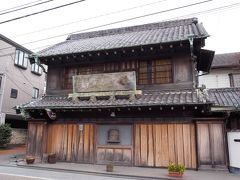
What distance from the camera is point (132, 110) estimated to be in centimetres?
1266

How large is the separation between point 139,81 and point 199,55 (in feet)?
13.7

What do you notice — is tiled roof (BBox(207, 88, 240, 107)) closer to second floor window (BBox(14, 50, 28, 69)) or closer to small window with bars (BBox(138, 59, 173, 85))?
small window with bars (BBox(138, 59, 173, 85))

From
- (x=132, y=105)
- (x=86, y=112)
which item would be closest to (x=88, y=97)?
(x=86, y=112)

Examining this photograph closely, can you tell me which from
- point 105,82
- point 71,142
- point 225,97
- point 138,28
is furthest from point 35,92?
point 225,97

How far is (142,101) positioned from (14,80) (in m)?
19.9

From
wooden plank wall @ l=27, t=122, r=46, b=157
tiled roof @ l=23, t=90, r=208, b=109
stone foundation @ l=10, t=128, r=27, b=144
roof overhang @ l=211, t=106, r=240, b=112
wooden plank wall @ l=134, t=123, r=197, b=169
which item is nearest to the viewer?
roof overhang @ l=211, t=106, r=240, b=112

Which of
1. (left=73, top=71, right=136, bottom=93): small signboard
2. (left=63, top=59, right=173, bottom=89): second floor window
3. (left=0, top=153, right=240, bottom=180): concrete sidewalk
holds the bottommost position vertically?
(left=0, top=153, right=240, bottom=180): concrete sidewalk

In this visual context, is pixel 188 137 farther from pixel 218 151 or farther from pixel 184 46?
pixel 184 46

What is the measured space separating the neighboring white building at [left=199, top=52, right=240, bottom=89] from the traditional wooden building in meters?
8.21

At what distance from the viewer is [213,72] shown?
76.3ft

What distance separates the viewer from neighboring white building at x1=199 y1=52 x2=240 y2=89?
72.7ft

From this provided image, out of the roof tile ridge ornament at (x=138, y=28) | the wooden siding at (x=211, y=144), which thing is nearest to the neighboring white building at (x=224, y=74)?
the roof tile ridge ornament at (x=138, y=28)

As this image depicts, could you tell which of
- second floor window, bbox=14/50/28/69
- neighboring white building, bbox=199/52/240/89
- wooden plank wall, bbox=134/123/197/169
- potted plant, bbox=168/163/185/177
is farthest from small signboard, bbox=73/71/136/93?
second floor window, bbox=14/50/28/69

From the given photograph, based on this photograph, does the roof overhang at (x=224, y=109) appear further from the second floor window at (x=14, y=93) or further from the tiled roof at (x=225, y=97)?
the second floor window at (x=14, y=93)
